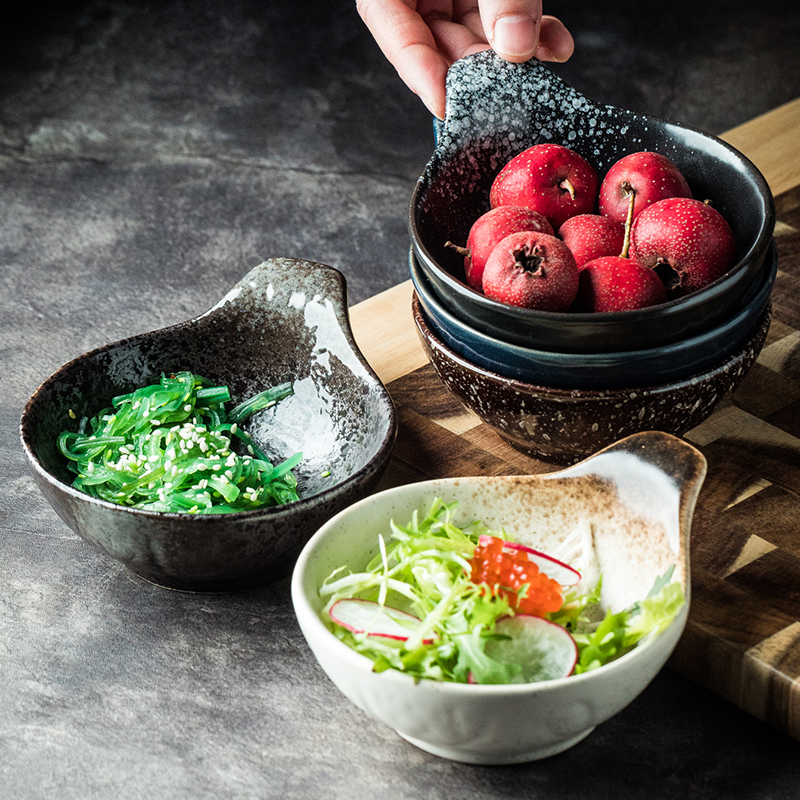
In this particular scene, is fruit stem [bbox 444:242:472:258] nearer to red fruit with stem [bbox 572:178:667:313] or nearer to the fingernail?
red fruit with stem [bbox 572:178:667:313]

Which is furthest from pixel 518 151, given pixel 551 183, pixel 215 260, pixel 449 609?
pixel 215 260

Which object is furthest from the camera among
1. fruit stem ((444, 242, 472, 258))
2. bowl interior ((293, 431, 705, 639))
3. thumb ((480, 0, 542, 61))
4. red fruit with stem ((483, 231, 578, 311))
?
thumb ((480, 0, 542, 61))

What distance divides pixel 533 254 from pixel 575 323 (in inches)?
3.5

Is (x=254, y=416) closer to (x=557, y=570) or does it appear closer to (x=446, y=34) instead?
(x=557, y=570)

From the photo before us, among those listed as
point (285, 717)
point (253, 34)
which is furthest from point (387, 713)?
point (253, 34)

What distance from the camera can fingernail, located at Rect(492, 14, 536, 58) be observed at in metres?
1.23

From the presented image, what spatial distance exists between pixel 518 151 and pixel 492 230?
217 millimetres

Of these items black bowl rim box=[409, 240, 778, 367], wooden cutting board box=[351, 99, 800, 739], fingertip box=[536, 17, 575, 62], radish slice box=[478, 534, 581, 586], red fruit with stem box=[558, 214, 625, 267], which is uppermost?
fingertip box=[536, 17, 575, 62]

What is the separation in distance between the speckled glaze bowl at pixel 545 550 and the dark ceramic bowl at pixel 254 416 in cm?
7

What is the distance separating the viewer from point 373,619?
0.88 metres

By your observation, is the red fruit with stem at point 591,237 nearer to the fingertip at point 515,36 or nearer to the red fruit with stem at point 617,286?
the red fruit with stem at point 617,286

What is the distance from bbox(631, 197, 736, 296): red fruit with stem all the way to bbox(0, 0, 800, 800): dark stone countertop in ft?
1.28

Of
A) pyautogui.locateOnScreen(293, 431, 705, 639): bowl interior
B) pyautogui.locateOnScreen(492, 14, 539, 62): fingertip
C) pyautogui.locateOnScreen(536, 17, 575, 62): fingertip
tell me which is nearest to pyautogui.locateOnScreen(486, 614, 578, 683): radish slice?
pyautogui.locateOnScreen(293, 431, 705, 639): bowl interior

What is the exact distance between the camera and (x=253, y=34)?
279 cm
